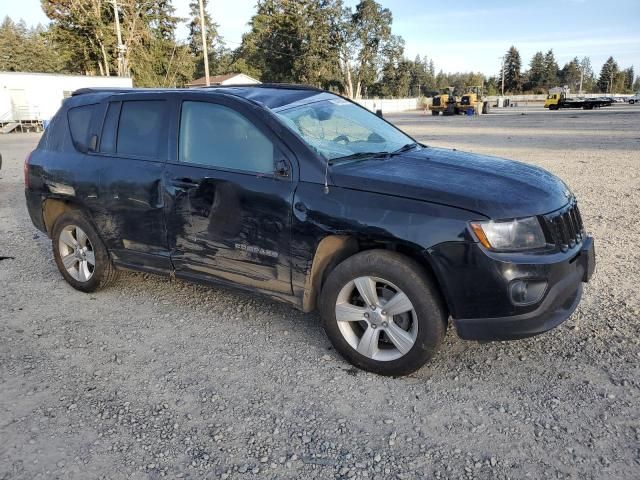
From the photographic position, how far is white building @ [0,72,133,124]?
1256 inches

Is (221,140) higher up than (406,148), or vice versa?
(221,140)

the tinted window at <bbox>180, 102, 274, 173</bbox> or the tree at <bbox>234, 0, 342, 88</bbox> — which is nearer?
the tinted window at <bbox>180, 102, 274, 173</bbox>

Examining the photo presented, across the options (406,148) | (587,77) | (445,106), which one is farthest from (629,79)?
(406,148)

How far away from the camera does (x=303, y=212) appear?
336cm

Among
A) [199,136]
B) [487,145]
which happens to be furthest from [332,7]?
[199,136]

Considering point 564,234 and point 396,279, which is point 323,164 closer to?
point 396,279

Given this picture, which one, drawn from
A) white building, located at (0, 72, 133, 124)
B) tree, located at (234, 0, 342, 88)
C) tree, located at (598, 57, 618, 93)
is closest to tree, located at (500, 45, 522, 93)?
tree, located at (598, 57, 618, 93)

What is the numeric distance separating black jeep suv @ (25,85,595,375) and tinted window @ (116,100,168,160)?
13 millimetres

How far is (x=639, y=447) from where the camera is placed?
2.56 m

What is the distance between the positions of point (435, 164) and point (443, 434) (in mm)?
1782

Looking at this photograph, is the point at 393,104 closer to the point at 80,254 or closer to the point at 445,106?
the point at 445,106

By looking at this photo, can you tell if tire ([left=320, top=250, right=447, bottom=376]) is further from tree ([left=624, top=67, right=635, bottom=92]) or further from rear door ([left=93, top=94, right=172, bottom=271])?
tree ([left=624, top=67, right=635, bottom=92])

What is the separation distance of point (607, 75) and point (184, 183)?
141360mm

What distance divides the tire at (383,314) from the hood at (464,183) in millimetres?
431
